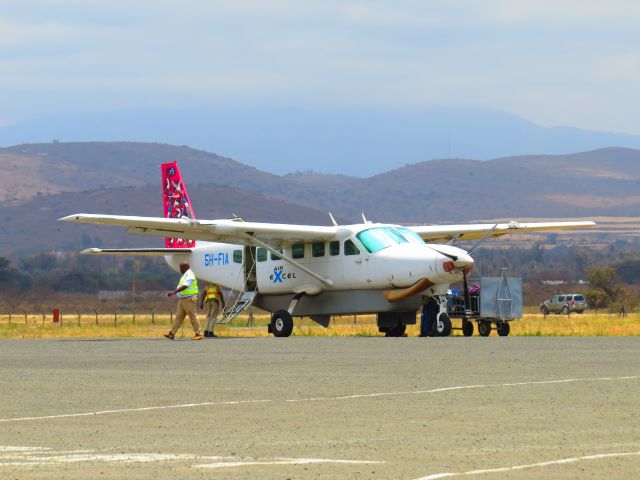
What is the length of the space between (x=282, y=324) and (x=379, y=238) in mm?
2937

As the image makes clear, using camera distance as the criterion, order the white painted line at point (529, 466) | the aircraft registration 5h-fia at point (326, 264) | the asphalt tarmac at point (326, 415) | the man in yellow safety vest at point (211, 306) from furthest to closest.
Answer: the man in yellow safety vest at point (211, 306)
the aircraft registration 5h-fia at point (326, 264)
the asphalt tarmac at point (326, 415)
the white painted line at point (529, 466)

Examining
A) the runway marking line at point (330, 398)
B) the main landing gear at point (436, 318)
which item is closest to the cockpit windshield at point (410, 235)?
the main landing gear at point (436, 318)

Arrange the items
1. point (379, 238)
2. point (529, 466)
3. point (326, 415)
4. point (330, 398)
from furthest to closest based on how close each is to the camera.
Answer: point (379, 238), point (330, 398), point (326, 415), point (529, 466)

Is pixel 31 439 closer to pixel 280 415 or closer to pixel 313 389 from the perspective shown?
pixel 280 415

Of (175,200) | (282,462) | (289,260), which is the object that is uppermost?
(175,200)

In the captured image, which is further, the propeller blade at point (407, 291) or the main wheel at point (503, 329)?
the main wheel at point (503, 329)

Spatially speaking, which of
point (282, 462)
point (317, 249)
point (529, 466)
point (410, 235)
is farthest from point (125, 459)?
point (317, 249)

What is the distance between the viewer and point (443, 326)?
31.1 meters

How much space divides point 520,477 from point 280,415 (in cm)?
440

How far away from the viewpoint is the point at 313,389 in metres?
16.1

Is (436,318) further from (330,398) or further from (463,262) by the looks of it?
(330,398)

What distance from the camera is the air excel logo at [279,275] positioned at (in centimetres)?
3469

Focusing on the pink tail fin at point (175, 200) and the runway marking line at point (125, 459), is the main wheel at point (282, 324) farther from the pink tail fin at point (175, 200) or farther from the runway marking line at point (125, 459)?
the runway marking line at point (125, 459)

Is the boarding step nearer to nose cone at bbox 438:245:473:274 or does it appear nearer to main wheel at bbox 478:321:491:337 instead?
main wheel at bbox 478:321:491:337
